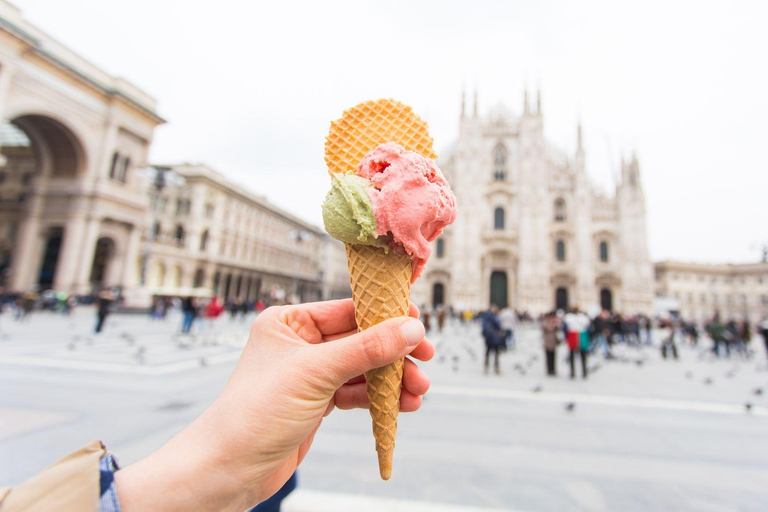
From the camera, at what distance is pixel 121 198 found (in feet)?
68.8

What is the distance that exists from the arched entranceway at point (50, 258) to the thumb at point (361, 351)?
2703 centimetres

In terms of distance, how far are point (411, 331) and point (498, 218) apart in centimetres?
3194

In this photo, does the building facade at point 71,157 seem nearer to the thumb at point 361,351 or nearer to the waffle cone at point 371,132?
the waffle cone at point 371,132

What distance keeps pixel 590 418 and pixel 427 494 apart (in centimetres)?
293

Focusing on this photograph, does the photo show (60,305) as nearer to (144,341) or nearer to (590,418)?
(144,341)

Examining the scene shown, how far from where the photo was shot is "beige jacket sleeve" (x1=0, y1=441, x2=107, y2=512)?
708 mm

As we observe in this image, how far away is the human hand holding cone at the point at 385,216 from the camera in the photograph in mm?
1494

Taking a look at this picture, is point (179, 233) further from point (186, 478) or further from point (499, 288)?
point (186, 478)

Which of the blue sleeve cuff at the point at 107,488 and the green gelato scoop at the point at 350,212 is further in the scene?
the green gelato scoop at the point at 350,212

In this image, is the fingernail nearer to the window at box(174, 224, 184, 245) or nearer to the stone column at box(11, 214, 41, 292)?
the stone column at box(11, 214, 41, 292)

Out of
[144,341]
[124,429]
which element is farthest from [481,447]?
[144,341]

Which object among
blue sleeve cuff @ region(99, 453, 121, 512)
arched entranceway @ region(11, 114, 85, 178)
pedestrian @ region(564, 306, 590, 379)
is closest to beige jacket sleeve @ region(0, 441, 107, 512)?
blue sleeve cuff @ region(99, 453, 121, 512)

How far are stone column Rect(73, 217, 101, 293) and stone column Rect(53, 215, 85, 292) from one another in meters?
0.14

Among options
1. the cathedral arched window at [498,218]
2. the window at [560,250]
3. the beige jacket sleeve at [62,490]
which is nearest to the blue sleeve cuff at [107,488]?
the beige jacket sleeve at [62,490]
